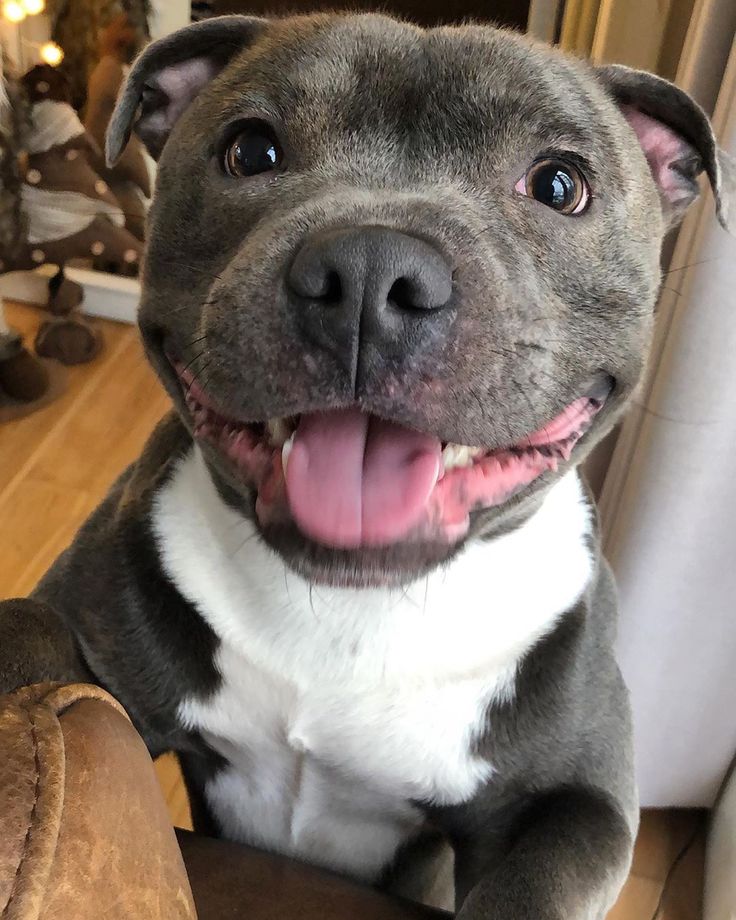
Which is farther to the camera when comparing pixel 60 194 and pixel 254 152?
pixel 60 194

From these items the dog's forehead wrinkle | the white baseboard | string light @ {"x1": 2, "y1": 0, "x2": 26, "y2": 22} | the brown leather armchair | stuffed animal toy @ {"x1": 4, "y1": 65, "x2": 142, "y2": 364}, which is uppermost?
the dog's forehead wrinkle

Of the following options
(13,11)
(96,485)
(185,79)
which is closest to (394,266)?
(185,79)

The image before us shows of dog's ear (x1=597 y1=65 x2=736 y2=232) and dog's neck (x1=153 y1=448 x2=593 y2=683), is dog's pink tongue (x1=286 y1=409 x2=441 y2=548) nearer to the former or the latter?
dog's neck (x1=153 y1=448 x2=593 y2=683)

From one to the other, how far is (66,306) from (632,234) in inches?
93.9

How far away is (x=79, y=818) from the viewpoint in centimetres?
68

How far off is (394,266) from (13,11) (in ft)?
8.47

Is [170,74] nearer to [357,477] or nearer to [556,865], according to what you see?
[357,477]

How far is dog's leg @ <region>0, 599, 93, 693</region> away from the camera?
96cm

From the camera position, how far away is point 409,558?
89 cm

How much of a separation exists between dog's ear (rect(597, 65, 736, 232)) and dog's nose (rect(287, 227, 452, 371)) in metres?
0.43

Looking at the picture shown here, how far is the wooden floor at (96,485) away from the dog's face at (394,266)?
116cm

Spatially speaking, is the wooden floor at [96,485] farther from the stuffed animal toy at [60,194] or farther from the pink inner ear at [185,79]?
the pink inner ear at [185,79]

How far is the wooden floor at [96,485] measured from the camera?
192 centimetres

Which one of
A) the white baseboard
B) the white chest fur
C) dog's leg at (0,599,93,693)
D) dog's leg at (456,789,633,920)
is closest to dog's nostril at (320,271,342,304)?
the white chest fur
